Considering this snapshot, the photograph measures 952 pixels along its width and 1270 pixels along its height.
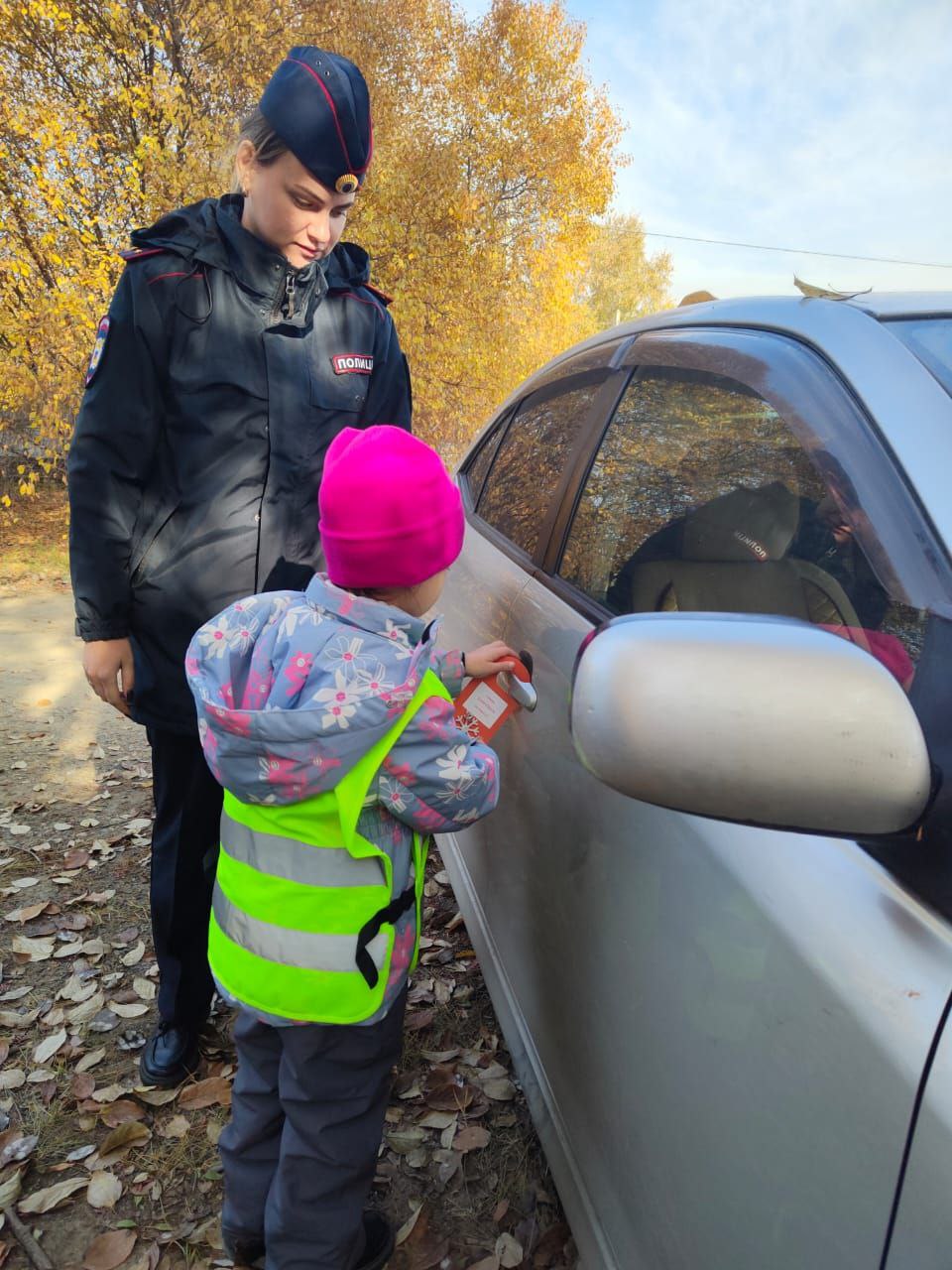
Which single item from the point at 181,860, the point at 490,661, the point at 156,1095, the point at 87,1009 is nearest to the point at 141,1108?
the point at 156,1095

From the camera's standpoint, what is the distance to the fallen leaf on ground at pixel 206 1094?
221cm

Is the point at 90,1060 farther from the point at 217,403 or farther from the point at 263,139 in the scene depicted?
the point at 263,139

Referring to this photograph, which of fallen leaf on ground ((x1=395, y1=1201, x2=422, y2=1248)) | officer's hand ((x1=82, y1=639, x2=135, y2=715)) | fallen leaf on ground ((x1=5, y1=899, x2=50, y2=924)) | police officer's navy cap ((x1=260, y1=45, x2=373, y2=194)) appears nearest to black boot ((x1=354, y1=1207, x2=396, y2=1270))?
fallen leaf on ground ((x1=395, y1=1201, x2=422, y2=1248))

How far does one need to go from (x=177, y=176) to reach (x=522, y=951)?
982 centimetres

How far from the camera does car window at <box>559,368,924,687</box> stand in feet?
3.48

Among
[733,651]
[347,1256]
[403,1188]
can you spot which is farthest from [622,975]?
[403,1188]

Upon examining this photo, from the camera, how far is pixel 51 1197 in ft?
6.45

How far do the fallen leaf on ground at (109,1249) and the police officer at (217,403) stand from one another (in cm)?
82

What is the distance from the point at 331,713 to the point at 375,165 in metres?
12.0

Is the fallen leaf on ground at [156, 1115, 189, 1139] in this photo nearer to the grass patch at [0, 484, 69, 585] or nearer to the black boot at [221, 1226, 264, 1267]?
the black boot at [221, 1226, 264, 1267]

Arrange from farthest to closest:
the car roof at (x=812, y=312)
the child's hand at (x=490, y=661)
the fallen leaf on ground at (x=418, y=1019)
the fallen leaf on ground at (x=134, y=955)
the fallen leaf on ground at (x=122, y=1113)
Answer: the fallen leaf on ground at (x=134, y=955) → the fallen leaf on ground at (x=418, y=1019) → the fallen leaf on ground at (x=122, y=1113) → the child's hand at (x=490, y=661) → the car roof at (x=812, y=312)

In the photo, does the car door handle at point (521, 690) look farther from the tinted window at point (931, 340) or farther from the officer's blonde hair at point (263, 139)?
the officer's blonde hair at point (263, 139)

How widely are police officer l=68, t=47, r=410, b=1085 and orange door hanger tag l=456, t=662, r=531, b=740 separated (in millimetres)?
531

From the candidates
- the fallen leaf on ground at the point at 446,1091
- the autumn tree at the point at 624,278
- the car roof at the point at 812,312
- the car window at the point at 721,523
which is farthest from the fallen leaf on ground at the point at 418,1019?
the autumn tree at the point at 624,278
